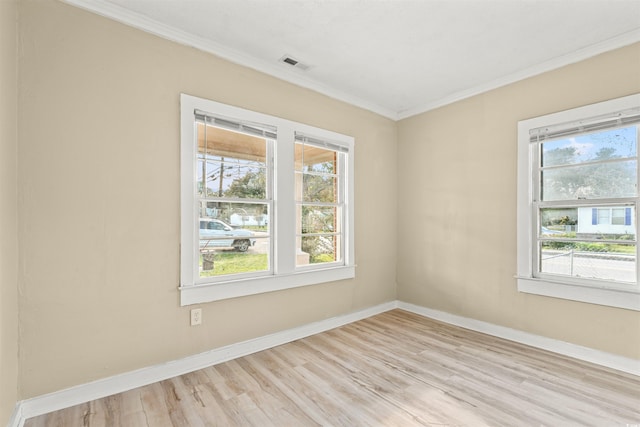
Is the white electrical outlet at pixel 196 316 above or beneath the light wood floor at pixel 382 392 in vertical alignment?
above

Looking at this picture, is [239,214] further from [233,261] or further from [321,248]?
[321,248]

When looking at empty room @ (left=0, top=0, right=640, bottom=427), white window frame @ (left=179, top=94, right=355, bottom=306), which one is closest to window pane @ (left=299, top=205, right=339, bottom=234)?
empty room @ (left=0, top=0, right=640, bottom=427)

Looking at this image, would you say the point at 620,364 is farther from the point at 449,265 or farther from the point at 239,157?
the point at 239,157

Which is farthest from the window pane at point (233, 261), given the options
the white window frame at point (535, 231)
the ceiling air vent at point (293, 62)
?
the white window frame at point (535, 231)

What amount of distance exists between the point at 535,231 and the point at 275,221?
2601 millimetres

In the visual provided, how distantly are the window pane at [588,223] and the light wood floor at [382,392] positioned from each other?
111 centimetres

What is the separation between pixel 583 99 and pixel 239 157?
10.3ft

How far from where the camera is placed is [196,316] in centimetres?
250

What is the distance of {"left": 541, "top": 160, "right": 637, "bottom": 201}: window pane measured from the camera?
100.0 inches

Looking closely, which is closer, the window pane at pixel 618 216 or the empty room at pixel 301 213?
the empty room at pixel 301 213

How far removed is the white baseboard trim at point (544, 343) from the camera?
248 cm

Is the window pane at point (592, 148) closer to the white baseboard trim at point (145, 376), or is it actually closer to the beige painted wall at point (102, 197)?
the white baseboard trim at point (145, 376)

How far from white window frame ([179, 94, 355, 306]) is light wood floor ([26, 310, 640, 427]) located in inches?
25.0

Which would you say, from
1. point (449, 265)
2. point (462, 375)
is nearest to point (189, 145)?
point (462, 375)
